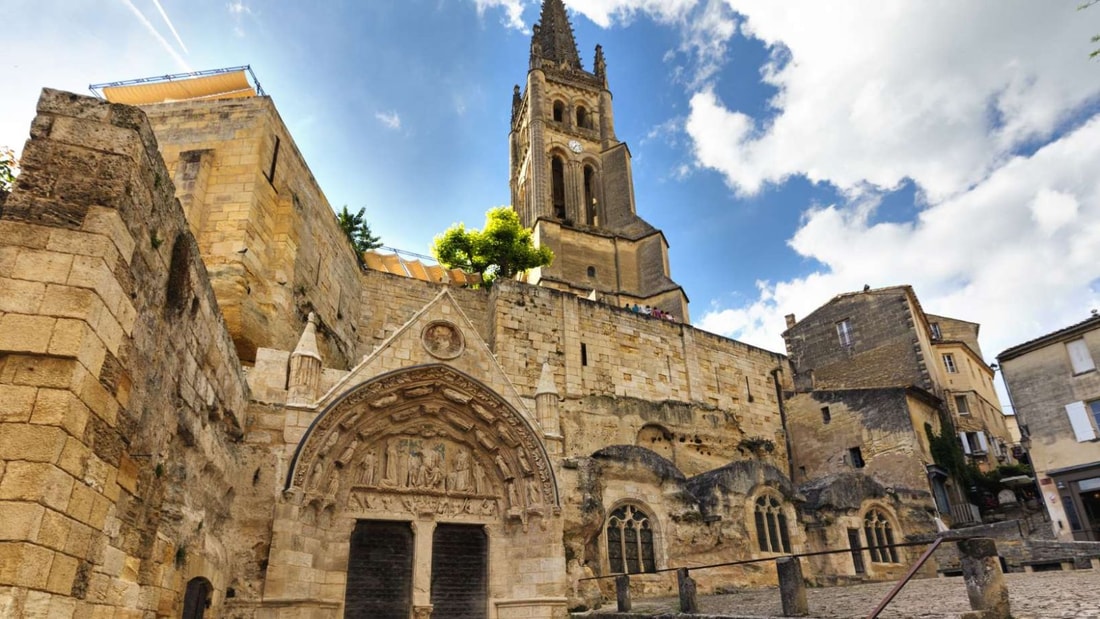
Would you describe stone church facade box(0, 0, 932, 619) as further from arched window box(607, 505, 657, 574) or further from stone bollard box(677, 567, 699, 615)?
stone bollard box(677, 567, 699, 615)

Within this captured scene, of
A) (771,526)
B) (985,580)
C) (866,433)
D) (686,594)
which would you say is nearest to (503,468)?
(686,594)

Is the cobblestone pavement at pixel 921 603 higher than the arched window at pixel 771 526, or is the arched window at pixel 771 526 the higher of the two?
the arched window at pixel 771 526

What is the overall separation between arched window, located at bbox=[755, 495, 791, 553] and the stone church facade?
0.07 m

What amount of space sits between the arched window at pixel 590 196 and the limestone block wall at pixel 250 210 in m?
25.8

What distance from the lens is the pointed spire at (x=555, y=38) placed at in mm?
46422

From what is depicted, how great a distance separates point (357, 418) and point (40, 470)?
24.6ft

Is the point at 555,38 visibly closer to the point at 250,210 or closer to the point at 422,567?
the point at 250,210

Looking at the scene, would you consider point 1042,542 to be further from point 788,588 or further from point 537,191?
point 537,191

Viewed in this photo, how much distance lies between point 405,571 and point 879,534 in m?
12.5

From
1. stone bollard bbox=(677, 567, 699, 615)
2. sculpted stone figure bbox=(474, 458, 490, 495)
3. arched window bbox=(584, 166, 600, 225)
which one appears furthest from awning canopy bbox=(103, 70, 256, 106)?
arched window bbox=(584, 166, 600, 225)

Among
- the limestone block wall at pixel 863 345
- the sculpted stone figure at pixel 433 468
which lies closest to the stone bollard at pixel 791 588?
the sculpted stone figure at pixel 433 468

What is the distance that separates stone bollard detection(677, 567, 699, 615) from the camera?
10.1 m

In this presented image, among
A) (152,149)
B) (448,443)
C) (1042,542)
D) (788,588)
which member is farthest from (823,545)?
(152,149)

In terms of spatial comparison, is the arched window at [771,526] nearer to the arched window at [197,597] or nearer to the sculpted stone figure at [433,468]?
the sculpted stone figure at [433,468]
